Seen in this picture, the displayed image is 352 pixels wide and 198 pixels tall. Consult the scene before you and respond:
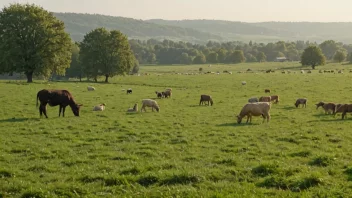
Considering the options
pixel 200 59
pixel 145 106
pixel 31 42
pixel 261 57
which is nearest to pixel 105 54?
pixel 31 42

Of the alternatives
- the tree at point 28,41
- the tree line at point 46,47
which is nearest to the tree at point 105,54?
the tree line at point 46,47

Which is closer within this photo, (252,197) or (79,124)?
(252,197)

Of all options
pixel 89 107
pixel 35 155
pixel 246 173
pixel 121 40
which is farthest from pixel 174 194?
pixel 121 40

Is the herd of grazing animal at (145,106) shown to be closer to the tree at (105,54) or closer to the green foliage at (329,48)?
the tree at (105,54)

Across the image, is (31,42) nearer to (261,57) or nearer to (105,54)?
(105,54)

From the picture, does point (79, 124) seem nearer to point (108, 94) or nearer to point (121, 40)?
point (108, 94)

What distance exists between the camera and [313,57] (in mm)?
93188

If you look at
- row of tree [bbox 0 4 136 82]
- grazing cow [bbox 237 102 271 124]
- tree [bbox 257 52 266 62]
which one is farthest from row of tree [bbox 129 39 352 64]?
grazing cow [bbox 237 102 271 124]

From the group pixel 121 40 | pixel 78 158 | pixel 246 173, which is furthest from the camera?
pixel 121 40

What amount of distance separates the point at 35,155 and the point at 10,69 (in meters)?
41.2

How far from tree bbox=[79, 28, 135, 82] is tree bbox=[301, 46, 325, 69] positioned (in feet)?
171

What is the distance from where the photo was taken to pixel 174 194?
9266mm

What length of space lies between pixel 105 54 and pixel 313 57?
2256 inches

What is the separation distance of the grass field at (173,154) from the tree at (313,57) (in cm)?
6954
